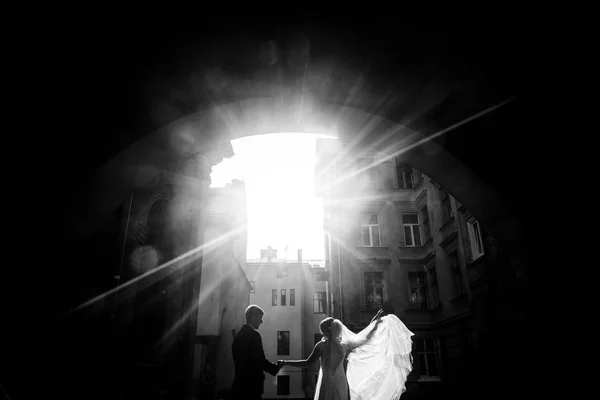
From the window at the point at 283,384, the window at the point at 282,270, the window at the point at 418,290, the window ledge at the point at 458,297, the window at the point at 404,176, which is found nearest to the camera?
the window ledge at the point at 458,297

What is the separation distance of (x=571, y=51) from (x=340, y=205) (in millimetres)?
18853

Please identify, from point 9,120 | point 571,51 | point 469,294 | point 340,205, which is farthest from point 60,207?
point 340,205

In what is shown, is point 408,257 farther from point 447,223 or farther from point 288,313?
point 288,313

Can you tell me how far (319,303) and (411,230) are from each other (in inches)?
839

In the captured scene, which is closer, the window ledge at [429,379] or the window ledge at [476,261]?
the window ledge at [476,261]

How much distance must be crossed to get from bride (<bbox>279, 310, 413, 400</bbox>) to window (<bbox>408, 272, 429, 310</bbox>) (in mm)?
13895

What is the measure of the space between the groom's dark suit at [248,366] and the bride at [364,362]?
1058 millimetres

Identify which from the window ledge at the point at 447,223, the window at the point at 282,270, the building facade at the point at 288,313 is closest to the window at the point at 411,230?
the window ledge at the point at 447,223

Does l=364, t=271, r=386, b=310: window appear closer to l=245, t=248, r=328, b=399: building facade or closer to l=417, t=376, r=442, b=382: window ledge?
l=417, t=376, r=442, b=382: window ledge

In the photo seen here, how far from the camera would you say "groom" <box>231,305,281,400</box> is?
4.17 meters

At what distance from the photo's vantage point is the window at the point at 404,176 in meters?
21.2

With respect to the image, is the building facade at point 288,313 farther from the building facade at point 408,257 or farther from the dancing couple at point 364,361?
the dancing couple at point 364,361

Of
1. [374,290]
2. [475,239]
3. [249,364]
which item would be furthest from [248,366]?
[374,290]

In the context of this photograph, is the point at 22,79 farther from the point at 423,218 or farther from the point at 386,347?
the point at 423,218
